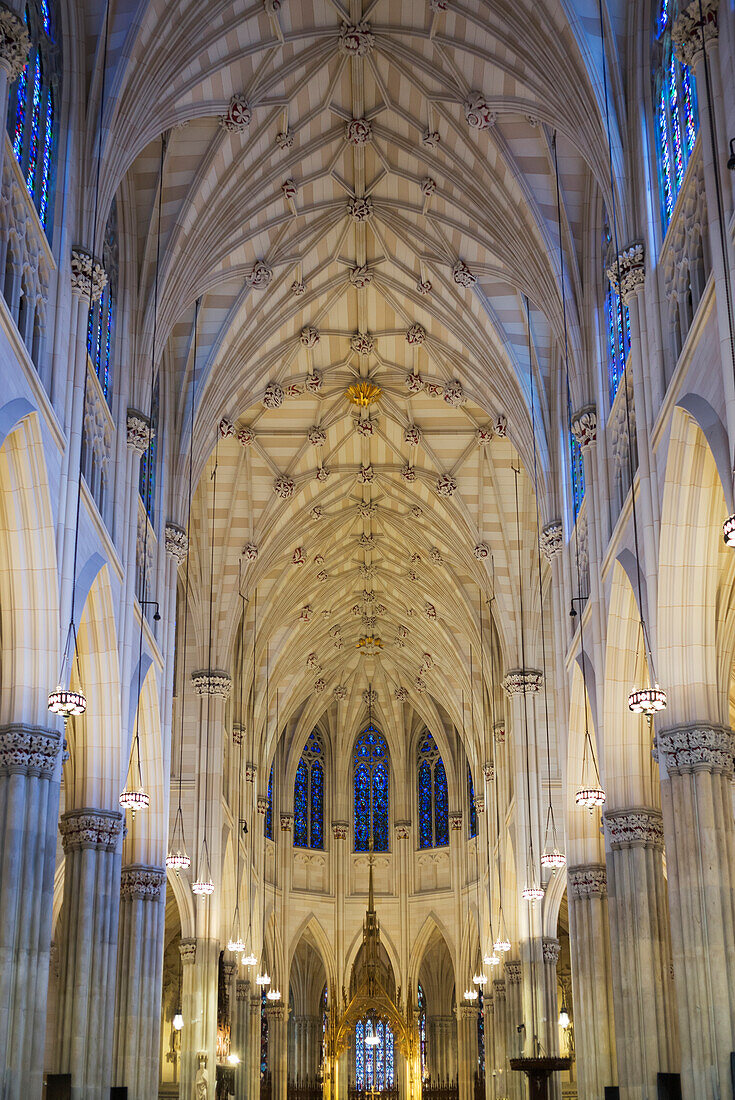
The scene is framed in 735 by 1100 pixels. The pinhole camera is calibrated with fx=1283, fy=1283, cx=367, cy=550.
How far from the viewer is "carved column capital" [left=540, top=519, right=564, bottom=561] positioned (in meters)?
28.1

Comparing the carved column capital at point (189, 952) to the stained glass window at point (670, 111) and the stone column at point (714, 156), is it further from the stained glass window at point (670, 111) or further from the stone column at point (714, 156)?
the stone column at point (714, 156)

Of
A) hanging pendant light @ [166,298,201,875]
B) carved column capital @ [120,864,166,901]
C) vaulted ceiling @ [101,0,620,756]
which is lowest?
carved column capital @ [120,864,166,901]

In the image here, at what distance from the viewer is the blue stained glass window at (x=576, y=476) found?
26.4 metres

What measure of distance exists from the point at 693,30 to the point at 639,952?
539 inches

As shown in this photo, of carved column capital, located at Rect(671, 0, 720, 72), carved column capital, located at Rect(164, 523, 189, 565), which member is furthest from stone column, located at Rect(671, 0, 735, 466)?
carved column capital, located at Rect(164, 523, 189, 565)

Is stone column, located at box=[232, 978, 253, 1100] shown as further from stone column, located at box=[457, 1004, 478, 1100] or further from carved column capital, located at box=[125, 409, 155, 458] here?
carved column capital, located at box=[125, 409, 155, 458]

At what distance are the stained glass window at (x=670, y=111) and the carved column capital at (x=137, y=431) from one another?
10022mm

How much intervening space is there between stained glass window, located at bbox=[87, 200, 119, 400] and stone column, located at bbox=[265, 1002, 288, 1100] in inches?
1296

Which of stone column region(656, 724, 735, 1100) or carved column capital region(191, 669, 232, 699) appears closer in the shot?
stone column region(656, 724, 735, 1100)

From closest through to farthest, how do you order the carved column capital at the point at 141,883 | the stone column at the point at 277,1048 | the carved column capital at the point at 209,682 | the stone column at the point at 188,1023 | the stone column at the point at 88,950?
the stone column at the point at 88,950 < the carved column capital at the point at 141,883 < the stone column at the point at 188,1023 < the carved column capital at the point at 209,682 < the stone column at the point at 277,1048

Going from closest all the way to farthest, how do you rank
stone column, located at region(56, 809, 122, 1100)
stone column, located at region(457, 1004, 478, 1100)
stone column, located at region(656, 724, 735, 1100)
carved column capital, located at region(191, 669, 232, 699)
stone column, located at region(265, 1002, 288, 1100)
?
1. stone column, located at region(656, 724, 735, 1100)
2. stone column, located at region(56, 809, 122, 1100)
3. carved column capital, located at region(191, 669, 232, 699)
4. stone column, located at region(265, 1002, 288, 1100)
5. stone column, located at region(457, 1004, 478, 1100)

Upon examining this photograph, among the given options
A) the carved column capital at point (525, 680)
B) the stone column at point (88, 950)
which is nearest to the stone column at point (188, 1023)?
the carved column capital at point (525, 680)

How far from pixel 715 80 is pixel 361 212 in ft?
47.0

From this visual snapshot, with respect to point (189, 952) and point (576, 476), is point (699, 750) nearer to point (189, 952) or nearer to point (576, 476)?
point (576, 476)
